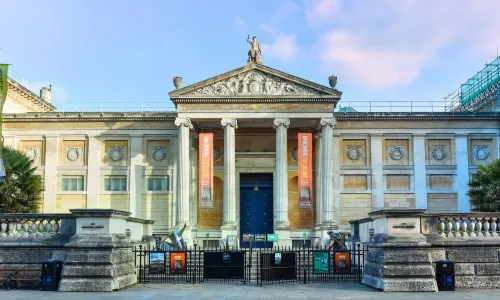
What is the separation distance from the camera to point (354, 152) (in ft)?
130

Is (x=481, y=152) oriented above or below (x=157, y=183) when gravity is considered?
above

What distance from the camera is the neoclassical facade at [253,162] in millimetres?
39125

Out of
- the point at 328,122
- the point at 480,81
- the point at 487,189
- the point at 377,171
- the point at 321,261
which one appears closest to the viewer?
the point at 321,261

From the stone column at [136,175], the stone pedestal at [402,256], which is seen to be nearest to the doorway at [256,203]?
the stone column at [136,175]

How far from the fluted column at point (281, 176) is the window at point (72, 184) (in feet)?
44.6

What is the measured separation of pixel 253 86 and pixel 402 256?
20.0m

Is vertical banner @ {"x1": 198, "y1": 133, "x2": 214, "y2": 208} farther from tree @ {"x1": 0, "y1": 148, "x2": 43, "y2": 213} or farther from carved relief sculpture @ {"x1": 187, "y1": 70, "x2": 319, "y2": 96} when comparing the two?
tree @ {"x1": 0, "y1": 148, "x2": 43, "y2": 213}

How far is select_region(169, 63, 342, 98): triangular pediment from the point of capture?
36.2m

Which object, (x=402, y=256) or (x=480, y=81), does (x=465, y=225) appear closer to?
(x=402, y=256)

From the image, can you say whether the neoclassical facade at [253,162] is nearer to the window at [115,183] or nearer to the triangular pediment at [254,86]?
the window at [115,183]

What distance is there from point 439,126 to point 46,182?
26.4m

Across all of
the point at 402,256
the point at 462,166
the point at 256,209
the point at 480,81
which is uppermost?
the point at 480,81

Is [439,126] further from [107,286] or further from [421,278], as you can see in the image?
[107,286]

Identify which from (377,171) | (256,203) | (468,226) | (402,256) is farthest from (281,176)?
(402,256)
